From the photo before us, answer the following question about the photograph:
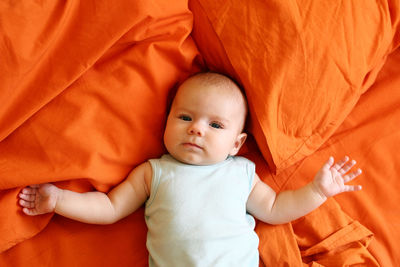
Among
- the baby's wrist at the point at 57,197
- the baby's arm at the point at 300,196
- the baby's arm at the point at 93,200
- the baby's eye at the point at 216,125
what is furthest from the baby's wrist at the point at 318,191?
the baby's wrist at the point at 57,197

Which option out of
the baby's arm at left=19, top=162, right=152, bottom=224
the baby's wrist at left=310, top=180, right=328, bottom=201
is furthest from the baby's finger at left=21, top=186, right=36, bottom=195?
the baby's wrist at left=310, top=180, right=328, bottom=201

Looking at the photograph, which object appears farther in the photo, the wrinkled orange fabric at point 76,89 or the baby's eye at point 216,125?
the baby's eye at point 216,125

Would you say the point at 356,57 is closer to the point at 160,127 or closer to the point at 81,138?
the point at 160,127

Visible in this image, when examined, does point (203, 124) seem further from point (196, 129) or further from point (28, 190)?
point (28, 190)

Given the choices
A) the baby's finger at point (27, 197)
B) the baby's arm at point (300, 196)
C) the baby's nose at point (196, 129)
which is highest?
the baby's nose at point (196, 129)

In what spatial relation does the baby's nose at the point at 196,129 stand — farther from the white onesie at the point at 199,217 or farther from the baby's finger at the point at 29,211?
the baby's finger at the point at 29,211

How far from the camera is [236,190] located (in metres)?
1.02

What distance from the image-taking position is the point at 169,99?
3.62ft

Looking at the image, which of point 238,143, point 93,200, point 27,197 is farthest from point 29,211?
point 238,143

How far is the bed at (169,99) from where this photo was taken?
0.92 metres

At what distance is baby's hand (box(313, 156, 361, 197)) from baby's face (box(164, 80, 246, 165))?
0.82 ft

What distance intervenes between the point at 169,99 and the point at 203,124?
153mm

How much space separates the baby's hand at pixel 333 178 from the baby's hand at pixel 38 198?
→ 2.16ft

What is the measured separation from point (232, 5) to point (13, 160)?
0.67 metres
